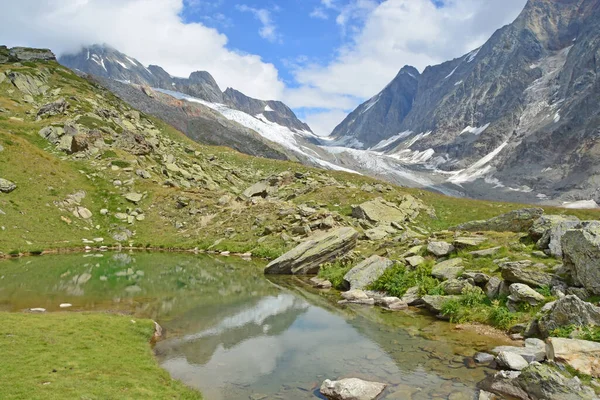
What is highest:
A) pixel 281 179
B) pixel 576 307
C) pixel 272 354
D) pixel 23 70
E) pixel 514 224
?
pixel 23 70

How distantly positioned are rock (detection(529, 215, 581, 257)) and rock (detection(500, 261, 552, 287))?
312 cm

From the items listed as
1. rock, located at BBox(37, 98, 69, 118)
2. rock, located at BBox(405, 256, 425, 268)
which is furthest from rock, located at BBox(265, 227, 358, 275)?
rock, located at BBox(37, 98, 69, 118)

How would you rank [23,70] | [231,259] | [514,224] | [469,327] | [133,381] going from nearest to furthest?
[133,381]
[469,327]
[514,224]
[231,259]
[23,70]

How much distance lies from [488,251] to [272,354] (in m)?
21.6

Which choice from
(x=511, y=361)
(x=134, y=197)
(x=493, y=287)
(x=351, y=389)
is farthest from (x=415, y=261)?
(x=134, y=197)

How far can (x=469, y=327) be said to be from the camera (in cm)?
2475

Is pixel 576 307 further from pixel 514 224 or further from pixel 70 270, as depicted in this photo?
pixel 70 270

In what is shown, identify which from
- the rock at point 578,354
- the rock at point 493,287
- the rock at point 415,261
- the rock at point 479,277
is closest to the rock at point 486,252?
the rock at point 479,277

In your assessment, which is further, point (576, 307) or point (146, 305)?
point (146, 305)

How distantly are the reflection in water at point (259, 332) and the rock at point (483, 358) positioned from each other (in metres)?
0.70

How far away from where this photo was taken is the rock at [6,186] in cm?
5738

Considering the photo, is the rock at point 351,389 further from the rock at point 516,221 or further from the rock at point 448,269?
the rock at point 516,221

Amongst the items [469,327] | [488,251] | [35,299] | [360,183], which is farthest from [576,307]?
[360,183]

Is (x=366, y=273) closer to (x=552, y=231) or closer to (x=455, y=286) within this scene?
(x=455, y=286)
